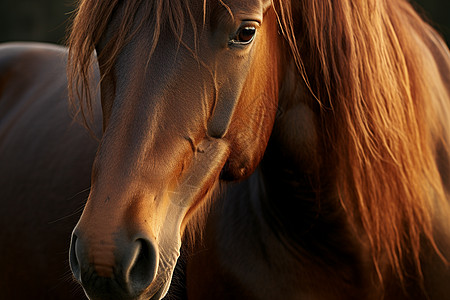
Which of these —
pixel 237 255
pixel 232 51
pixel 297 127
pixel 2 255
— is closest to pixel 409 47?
pixel 297 127

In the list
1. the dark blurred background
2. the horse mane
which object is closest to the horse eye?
the horse mane

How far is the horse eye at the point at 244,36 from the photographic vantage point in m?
1.12

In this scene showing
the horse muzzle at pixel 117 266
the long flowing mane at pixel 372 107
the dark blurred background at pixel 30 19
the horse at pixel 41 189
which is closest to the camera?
the horse muzzle at pixel 117 266

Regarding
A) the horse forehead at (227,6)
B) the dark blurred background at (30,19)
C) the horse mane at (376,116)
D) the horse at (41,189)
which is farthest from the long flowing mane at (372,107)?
the dark blurred background at (30,19)

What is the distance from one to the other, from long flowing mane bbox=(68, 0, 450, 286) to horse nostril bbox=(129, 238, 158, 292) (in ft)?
1.32

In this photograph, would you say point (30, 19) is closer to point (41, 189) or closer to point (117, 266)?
point (41, 189)

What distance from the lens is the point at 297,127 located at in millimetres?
1392

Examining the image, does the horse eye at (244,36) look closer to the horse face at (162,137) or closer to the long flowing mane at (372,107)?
the horse face at (162,137)

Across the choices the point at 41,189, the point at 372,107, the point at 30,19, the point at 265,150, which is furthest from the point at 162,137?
the point at 30,19

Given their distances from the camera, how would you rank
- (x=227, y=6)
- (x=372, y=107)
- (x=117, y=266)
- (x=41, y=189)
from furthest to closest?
(x=41, y=189) → (x=372, y=107) → (x=227, y=6) → (x=117, y=266)

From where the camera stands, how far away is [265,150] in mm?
1445

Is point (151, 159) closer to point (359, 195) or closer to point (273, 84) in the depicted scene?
point (273, 84)

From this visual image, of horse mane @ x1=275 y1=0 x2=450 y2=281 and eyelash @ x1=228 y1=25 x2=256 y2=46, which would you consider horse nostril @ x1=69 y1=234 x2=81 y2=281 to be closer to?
eyelash @ x1=228 y1=25 x2=256 y2=46

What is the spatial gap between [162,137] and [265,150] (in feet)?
1.46
